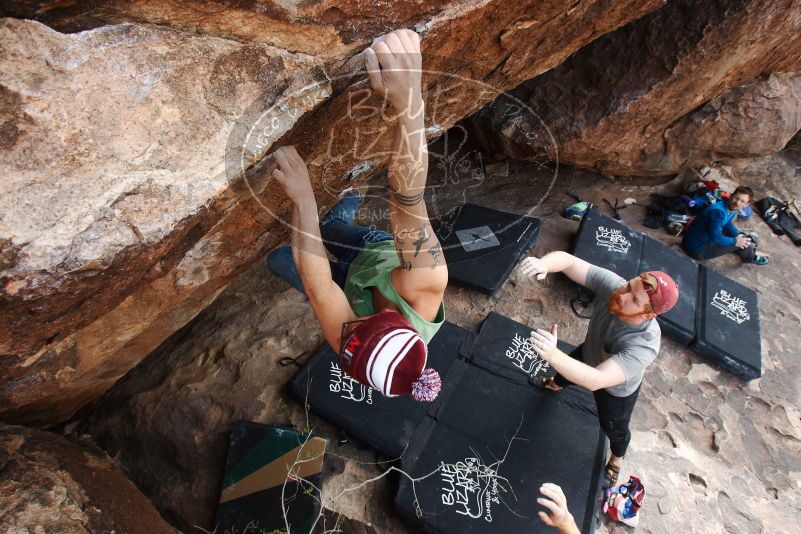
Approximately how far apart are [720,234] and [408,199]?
401cm

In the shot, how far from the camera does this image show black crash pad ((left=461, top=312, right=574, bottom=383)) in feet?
11.4

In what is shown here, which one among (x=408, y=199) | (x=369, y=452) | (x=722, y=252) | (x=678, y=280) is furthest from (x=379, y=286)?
(x=722, y=252)

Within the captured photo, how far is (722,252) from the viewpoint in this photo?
Result: 4539 mm

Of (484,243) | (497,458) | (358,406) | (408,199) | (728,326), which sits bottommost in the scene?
(728,326)

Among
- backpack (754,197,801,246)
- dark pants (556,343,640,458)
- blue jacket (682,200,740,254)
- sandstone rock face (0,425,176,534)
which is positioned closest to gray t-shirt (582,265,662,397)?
dark pants (556,343,640,458)

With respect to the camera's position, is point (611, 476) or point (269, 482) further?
point (611, 476)

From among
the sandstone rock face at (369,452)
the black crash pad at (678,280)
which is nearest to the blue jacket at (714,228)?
the black crash pad at (678,280)

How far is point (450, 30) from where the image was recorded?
2.01m

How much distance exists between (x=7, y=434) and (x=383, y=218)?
2557 mm

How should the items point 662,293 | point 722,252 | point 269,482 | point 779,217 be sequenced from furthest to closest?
1. point 779,217
2. point 722,252
3. point 269,482
4. point 662,293

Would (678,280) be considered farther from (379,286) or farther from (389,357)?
(389,357)

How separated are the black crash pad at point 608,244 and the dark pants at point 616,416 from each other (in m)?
1.56

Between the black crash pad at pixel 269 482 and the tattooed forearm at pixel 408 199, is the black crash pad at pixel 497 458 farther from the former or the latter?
the tattooed forearm at pixel 408 199

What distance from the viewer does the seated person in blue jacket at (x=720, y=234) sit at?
4.39m
